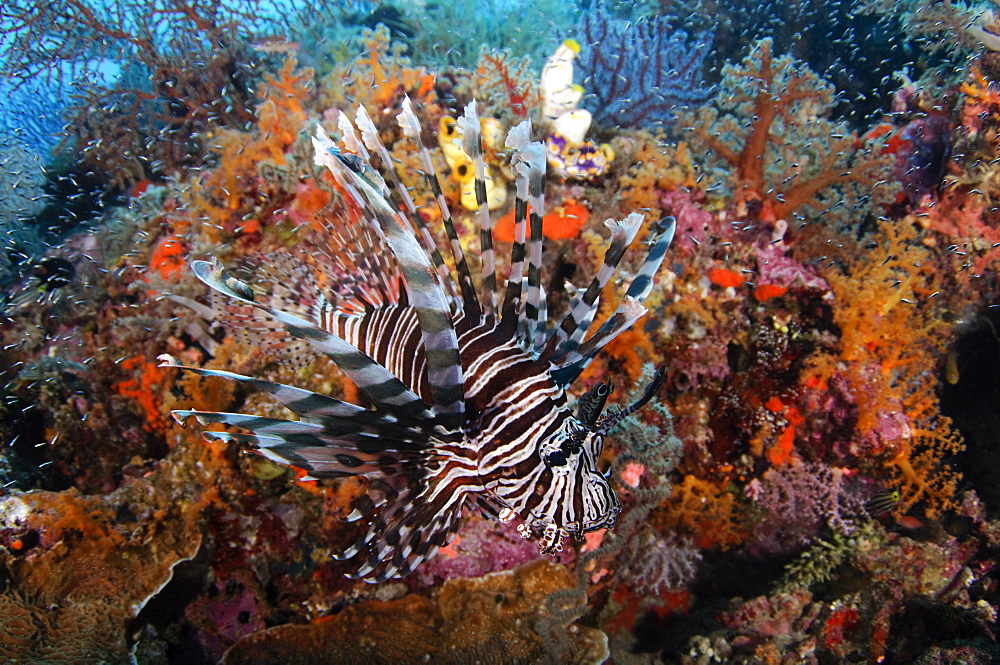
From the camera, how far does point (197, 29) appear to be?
22.1 feet

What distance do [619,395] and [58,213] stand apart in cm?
989

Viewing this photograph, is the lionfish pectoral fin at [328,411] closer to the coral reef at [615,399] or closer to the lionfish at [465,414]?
the lionfish at [465,414]

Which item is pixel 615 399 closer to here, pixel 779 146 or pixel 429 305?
pixel 429 305

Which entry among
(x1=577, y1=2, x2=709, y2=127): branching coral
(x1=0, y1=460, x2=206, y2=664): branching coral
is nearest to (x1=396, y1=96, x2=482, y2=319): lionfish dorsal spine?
(x1=0, y1=460, x2=206, y2=664): branching coral


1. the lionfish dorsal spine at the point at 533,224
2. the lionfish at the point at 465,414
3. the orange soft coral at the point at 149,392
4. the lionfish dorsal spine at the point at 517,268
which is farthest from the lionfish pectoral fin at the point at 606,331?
the orange soft coral at the point at 149,392

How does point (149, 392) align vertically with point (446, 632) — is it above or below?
above

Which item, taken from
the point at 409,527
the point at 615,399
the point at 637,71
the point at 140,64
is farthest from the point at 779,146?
the point at 140,64

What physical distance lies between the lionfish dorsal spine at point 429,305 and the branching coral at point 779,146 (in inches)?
150

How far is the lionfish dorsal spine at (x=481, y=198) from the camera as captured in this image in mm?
2111

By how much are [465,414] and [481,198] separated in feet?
3.46

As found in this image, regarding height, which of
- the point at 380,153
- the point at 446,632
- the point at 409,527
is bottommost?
the point at 446,632

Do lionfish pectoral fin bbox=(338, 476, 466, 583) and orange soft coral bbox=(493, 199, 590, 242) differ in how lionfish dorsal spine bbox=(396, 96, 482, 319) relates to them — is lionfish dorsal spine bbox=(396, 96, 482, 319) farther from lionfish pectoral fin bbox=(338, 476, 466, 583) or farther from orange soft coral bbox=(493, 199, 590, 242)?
orange soft coral bbox=(493, 199, 590, 242)

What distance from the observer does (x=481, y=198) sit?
7.51 feet

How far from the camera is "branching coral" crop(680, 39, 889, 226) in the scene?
173 inches
